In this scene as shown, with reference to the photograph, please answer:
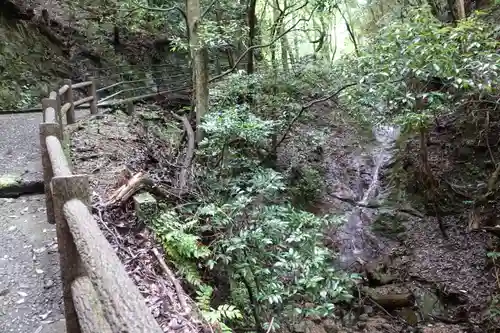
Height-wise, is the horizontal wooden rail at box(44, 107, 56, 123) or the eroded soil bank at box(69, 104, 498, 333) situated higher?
the horizontal wooden rail at box(44, 107, 56, 123)

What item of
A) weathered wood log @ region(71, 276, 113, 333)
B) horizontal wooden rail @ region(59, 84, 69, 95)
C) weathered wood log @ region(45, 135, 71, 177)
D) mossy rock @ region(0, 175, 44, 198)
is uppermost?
horizontal wooden rail @ region(59, 84, 69, 95)

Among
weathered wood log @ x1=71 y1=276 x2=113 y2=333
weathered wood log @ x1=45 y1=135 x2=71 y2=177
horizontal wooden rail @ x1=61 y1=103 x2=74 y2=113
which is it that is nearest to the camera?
weathered wood log @ x1=71 y1=276 x2=113 y2=333

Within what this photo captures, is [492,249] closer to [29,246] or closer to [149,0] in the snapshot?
[29,246]

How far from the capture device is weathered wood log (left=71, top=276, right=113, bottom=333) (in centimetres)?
183

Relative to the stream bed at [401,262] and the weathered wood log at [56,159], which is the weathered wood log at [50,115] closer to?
the weathered wood log at [56,159]

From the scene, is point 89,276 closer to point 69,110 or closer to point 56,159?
point 56,159

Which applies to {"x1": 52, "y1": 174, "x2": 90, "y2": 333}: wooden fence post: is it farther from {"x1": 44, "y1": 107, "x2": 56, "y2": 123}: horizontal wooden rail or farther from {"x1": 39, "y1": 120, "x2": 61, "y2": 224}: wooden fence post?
{"x1": 44, "y1": 107, "x2": 56, "y2": 123}: horizontal wooden rail

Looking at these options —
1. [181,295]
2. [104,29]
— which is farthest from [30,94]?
[181,295]

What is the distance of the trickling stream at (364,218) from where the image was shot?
899 centimetres

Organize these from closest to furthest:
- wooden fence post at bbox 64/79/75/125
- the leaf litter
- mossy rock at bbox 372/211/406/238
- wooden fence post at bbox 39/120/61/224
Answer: the leaf litter, wooden fence post at bbox 39/120/61/224, wooden fence post at bbox 64/79/75/125, mossy rock at bbox 372/211/406/238

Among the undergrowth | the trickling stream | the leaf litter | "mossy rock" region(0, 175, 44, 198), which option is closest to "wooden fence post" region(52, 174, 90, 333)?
the leaf litter

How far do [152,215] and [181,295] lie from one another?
1.05 meters

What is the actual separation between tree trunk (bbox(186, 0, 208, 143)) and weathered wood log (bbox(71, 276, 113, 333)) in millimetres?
5340

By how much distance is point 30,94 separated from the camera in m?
10.9
